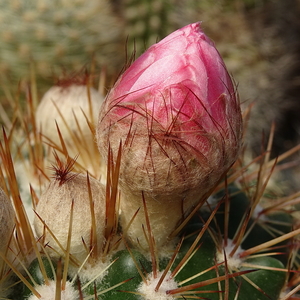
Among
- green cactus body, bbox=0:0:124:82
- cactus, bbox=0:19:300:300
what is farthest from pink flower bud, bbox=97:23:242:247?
green cactus body, bbox=0:0:124:82

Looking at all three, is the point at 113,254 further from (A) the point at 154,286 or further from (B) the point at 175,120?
(B) the point at 175,120

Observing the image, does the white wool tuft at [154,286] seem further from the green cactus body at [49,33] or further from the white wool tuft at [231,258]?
the green cactus body at [49,33]

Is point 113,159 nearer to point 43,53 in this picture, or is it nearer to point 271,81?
point 43,53

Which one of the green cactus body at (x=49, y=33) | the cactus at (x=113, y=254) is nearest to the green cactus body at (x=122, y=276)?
the cactus at (x=113, y=254)

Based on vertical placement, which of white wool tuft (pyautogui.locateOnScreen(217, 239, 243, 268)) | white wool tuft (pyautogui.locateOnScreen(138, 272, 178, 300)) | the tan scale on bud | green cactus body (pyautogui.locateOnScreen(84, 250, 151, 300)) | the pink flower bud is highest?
the pink flower bud

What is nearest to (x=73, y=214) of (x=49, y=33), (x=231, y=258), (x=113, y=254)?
(x=113, y=254)

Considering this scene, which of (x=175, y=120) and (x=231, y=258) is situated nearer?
(x=175, y=120)

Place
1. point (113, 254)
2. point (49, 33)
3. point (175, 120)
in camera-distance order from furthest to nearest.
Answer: point (49, 33)
point (113, 254)
point (175, 120)

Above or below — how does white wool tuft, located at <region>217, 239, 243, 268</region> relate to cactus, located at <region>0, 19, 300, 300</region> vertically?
below

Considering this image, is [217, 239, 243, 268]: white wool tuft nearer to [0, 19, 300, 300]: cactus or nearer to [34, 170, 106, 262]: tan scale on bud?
[0, 19, 300, 300]: cactus
